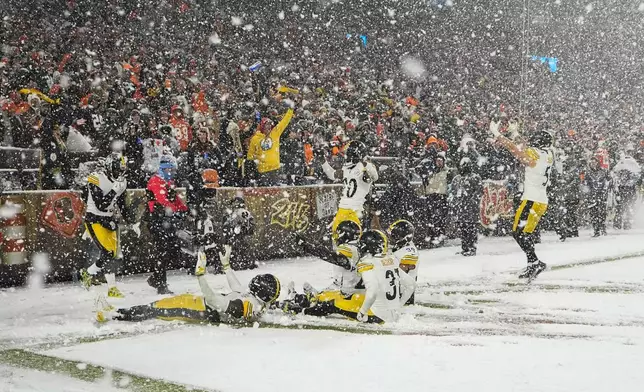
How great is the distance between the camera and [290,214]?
14.5 metres

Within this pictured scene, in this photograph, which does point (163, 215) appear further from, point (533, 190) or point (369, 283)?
point (533, 190)

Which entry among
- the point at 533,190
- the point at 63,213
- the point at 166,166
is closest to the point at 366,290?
the point at 166,166

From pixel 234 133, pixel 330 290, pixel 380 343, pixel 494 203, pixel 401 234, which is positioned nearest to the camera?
pixel 380 343

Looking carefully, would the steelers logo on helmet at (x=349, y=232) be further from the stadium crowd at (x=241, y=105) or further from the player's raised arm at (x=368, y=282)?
the stadium crowd at (x=241, y=105)

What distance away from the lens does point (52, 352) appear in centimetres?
703

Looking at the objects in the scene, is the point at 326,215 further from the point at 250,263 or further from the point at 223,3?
the point at 223,3

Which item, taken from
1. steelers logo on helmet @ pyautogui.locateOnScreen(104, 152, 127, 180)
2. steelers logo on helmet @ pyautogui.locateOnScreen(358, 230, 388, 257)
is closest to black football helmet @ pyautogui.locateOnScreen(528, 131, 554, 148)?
steelers logo on helmet @ pyautogui.locateOnScreen(358, 230, 388, 257)

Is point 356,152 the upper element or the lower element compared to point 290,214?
upper

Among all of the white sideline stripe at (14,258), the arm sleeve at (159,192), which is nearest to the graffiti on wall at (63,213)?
the white sideline stripe at (14,258)

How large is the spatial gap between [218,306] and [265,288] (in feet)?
1.78

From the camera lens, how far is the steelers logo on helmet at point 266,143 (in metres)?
14.5

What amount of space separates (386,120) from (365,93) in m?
2.31

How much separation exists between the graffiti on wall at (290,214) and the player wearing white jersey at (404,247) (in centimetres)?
526

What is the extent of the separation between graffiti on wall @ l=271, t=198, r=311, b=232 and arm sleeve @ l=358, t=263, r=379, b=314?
250 inches
